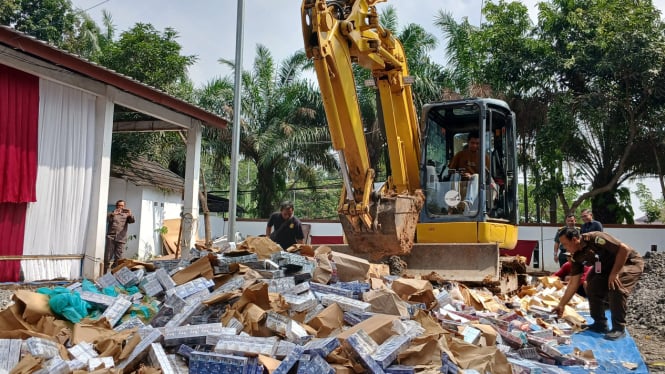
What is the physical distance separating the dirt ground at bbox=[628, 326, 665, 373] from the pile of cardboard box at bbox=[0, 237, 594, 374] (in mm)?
846

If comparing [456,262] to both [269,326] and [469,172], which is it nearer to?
[469,172]

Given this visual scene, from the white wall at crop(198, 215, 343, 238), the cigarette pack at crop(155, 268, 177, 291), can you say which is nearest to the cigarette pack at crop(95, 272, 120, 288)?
the cigarette pack at crop(155, 268, 177, 291)

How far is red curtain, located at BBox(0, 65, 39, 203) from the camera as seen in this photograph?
779 centimetres

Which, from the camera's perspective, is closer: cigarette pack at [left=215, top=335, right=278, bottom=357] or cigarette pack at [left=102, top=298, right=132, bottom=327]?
cigarette pack at [left=215, top=335, right=278, bottom=357]

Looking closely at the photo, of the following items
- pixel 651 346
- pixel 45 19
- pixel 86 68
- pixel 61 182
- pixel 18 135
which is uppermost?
pixel 45 19

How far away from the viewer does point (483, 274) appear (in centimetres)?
814

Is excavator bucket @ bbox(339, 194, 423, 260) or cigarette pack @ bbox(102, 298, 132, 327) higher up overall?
excavator bucket @ bbox(339, 194, 423, 260)

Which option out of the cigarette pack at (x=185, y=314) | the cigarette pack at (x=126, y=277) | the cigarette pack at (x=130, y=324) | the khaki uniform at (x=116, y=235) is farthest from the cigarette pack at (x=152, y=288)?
the khaki uniform at (x=116, y=235)

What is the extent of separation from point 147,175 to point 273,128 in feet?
18.2

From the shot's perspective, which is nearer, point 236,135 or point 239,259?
point 239,259

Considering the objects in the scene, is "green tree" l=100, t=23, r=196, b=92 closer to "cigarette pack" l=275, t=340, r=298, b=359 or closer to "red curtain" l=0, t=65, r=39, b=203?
"red curtain" l=0, t=65, r=39, b=203

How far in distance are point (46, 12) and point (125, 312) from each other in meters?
22.7

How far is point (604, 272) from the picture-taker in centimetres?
708

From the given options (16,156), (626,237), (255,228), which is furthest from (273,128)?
(16,156)
